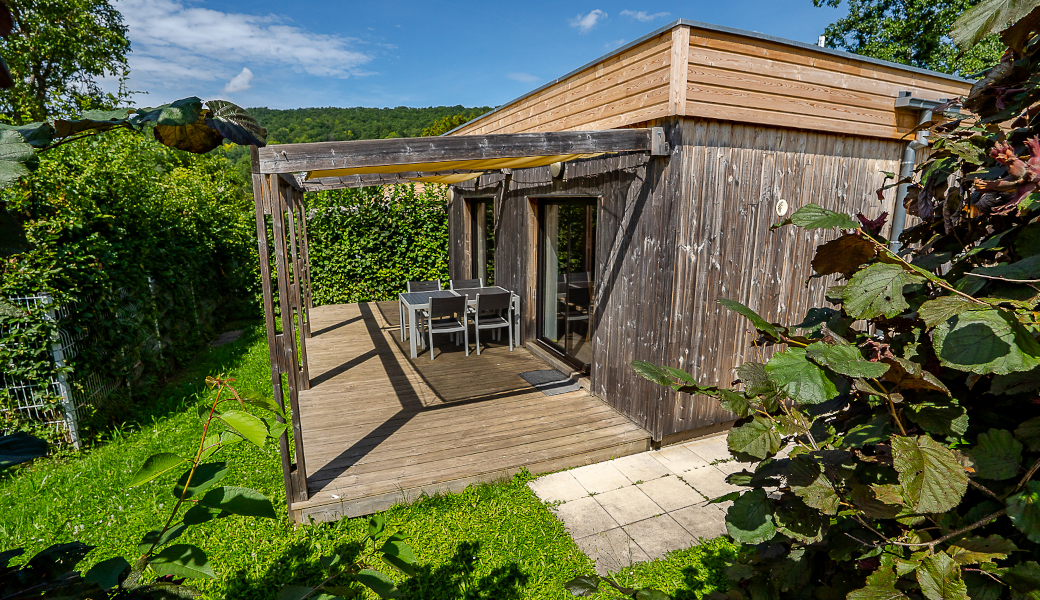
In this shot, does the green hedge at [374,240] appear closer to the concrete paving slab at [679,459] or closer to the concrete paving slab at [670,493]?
the concrete paving slab at [679,459]

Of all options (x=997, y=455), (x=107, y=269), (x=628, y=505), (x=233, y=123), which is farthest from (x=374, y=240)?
(x=997, y=455)

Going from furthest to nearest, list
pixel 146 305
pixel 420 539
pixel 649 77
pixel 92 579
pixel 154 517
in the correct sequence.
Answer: pixel 146 305, pixel 649 77, pixel 154 517, pixel 420 539, pixel 92 579

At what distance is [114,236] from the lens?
16.8 ft

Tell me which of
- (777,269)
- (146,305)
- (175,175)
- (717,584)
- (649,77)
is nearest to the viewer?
(717,584)

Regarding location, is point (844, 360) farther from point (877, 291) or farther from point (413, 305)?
point (413, 305)

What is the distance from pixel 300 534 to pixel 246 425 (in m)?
2.99

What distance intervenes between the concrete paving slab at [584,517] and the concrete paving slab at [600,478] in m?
0.16

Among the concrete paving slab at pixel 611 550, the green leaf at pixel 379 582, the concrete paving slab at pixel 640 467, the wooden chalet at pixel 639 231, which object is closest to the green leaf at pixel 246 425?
the green leaf at pixel 379 582

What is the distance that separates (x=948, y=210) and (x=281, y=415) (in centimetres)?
124

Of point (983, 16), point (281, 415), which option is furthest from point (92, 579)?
point (983, 16)

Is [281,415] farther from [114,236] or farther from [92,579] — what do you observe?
[114,236]

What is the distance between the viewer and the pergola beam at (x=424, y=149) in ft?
9.36

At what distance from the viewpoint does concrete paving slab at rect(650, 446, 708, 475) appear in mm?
4012

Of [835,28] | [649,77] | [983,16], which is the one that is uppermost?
[835,28]
